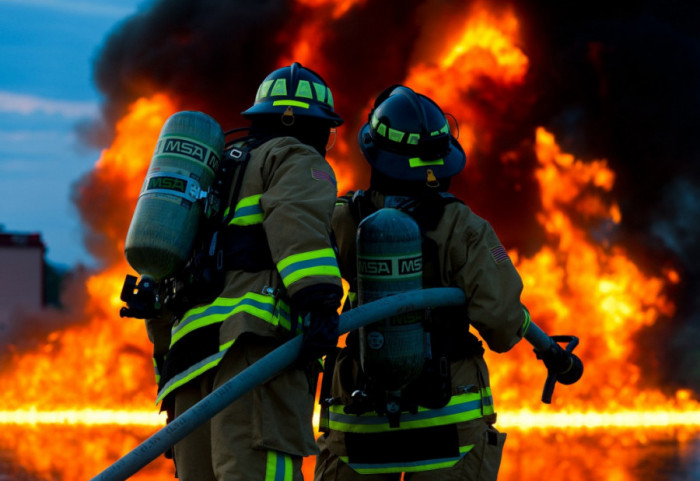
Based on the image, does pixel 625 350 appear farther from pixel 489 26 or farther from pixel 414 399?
pixel 414 399

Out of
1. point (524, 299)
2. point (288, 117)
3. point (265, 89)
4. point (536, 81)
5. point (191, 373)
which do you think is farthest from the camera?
point (536, 81)

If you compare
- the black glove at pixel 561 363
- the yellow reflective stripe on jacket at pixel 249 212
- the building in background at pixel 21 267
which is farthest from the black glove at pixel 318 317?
the building in background at pixel 21 267

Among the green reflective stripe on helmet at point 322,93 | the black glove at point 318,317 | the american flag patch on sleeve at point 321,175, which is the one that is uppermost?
the green reflective stripe on helmet at point 322,93

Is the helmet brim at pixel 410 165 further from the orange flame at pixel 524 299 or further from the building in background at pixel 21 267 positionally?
the building in background at pixel 21 267

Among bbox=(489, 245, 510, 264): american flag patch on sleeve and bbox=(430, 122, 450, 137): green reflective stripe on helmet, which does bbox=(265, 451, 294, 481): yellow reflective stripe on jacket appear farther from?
bbox=(430, 122, 450, 137): green reflective stripe on helmet

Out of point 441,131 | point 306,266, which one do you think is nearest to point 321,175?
point 306,266

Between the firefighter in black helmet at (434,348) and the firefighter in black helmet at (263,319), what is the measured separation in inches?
11.5

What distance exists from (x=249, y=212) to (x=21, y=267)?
51.4 feet

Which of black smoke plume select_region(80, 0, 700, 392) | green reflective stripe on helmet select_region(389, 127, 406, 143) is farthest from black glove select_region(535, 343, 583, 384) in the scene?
black smoke plume select_region(80, 0, 700, 392)

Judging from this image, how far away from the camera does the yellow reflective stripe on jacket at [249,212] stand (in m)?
3.82

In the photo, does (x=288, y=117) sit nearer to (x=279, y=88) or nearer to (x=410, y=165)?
(x=279, y=88)

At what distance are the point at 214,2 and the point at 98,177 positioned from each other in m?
3.02

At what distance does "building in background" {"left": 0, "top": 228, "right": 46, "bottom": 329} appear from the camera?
60.1ft

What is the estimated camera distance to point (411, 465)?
3928 millimetres
